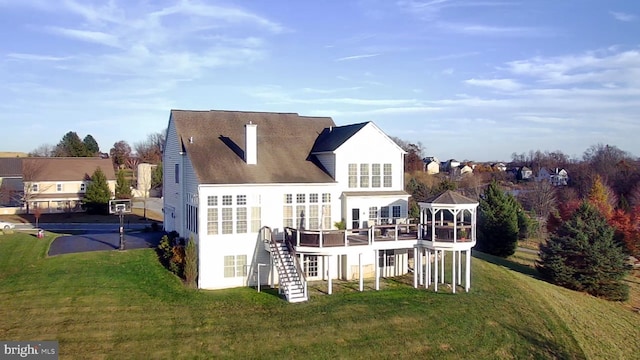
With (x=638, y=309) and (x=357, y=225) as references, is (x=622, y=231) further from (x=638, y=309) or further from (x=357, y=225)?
(x=357, y=225)

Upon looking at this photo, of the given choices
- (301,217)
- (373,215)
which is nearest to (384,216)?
(373,215)

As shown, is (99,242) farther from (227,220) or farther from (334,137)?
(334,137)

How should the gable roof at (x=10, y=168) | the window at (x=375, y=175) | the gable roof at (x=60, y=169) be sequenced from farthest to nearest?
the gable roof at (x=10, y=168) < the gable roof at (x=60, y=169) < the window at (x=375, y=175)

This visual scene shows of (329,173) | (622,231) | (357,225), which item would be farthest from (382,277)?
(622,231)

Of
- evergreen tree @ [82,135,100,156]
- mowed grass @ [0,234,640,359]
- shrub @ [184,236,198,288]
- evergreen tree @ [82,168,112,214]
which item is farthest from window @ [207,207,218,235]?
evergreen tree @ [82,135,100,156]

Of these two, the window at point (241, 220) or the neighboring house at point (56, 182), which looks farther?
the neighboring house at point (56, 182)

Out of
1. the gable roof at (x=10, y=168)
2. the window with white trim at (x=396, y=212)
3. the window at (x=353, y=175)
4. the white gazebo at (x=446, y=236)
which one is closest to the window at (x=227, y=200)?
the window at (x=353, y=175)

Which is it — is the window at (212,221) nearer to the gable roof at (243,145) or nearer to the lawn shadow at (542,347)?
the gable roof at (243,145)

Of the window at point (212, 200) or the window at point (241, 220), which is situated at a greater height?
the window at point (212, 200)
